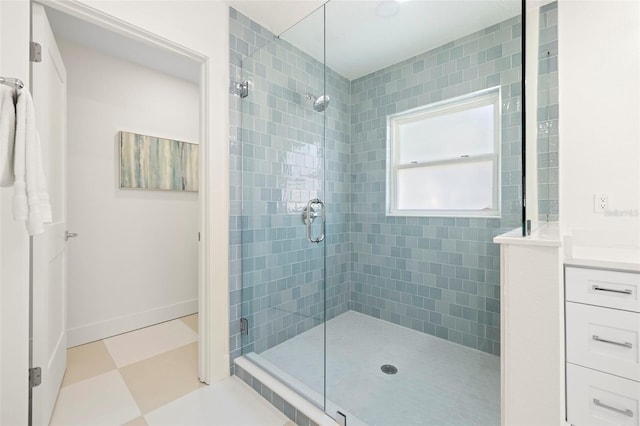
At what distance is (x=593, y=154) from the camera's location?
165cm

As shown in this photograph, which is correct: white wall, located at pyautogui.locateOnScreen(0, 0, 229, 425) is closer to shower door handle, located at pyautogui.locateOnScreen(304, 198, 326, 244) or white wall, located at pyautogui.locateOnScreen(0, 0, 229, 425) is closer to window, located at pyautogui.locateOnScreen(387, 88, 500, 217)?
shower door handle, located at pyautogui.locateOnScreen(304, 198, 326, 244)

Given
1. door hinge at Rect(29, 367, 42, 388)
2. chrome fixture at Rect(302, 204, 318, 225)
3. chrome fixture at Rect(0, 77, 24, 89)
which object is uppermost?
chrome fixture at Rect(0, 77, 24, 89)

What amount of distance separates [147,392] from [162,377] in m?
0.15

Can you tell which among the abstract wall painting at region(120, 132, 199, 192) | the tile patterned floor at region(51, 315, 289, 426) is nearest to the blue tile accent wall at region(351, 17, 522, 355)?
the tile patterned floor at region(51, 315, 289, 426)

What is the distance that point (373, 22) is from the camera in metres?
2.07

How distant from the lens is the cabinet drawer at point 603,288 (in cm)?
109

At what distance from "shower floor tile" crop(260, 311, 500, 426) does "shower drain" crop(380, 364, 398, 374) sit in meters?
0.03

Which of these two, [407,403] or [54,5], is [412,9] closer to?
[54,5]

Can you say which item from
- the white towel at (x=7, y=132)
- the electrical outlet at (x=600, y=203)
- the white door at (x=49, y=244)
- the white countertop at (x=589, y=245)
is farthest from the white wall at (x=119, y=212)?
the electrical outlet at (x=600, y=203)

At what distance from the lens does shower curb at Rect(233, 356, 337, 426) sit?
1347 millimetres

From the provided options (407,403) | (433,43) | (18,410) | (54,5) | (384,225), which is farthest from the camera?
(384,225)

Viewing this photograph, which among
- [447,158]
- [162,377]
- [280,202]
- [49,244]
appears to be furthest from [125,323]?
[447,158]

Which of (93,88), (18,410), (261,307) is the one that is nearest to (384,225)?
(261,307)

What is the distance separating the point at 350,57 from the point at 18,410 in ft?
9.67
